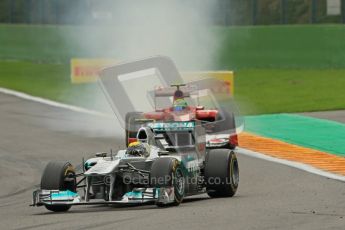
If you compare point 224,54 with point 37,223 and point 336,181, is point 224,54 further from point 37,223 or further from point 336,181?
point 37,223

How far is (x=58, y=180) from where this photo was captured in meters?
15.5

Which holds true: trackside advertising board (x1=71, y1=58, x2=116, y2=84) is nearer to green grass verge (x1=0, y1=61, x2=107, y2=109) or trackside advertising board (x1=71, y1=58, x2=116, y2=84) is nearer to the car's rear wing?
green grass verge (x1=0, y1=61, x2=107, y2=109)

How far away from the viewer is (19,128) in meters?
28.6

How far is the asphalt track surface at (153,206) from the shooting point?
13.3 m

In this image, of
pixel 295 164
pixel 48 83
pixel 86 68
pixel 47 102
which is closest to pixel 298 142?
pixel 295 164

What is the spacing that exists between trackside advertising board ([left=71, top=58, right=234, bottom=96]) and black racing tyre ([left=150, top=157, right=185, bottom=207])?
15580mm

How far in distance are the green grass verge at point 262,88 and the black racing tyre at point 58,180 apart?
16.3 meters

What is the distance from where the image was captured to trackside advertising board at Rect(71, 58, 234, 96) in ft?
102

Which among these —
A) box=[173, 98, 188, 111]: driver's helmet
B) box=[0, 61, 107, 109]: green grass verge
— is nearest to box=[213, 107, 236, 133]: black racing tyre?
box=[173, 98, 188, 111]: driver's helmet

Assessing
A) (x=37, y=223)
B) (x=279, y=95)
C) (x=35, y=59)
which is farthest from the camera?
(x=35, y=59)

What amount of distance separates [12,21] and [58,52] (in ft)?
12.5

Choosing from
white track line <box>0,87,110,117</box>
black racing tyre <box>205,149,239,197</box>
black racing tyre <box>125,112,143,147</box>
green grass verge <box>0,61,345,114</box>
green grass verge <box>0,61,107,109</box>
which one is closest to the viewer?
black racing tyre <box>205,149,239,197</box>

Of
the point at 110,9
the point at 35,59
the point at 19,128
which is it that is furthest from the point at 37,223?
the point at 35,59

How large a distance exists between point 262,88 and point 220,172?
68.0ft
